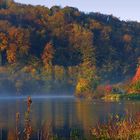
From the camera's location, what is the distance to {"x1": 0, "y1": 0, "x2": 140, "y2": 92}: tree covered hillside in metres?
105

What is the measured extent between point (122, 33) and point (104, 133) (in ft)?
324

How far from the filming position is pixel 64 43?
4668 inches

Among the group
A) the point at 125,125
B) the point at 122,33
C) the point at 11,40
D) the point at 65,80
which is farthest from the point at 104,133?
the point at 122,33

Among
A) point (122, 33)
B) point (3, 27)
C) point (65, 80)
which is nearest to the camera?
point (65, 80)

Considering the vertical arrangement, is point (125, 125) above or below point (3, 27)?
below

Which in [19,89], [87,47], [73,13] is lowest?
[19,89]

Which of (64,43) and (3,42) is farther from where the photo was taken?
(64,43)

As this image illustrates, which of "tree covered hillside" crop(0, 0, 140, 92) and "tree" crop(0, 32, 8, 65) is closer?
"tree covered hillside" crop(0, 0, 140, 92)

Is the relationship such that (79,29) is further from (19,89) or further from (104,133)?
(104,133)

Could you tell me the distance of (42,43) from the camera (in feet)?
377

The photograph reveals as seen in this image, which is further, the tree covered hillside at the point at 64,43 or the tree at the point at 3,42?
the tree at the point at 3,42

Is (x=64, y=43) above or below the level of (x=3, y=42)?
above

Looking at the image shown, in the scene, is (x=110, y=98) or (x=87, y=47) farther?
(x=87, y=47)

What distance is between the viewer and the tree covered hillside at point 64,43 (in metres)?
105
